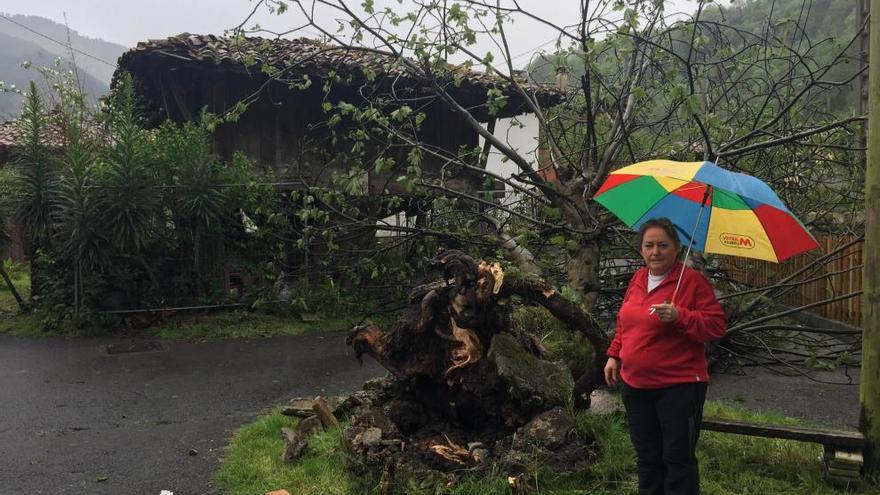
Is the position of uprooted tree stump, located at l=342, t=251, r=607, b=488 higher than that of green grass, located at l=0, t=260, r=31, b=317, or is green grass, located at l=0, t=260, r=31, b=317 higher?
uprooted tree stump, located at l=342, t=251, r=607, b=488

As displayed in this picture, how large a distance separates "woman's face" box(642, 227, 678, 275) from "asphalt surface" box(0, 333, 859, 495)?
303cm

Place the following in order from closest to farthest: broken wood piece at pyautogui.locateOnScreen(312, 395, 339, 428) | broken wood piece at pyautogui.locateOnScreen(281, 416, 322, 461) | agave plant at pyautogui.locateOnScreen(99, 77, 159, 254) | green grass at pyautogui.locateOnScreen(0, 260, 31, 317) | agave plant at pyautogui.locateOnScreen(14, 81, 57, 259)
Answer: broken wood piece at pyautogui.locateOnScreen(281, 416, 322, 461) → broken wood piece at pyautogui.locateOnScreen(312, 395, 339, 428) → agave plant at pyautogui.locateOnScreen(99, 77, 159, 254) → agave plant at pyautogui.locateOnScreen(14, 81, 57, 259) → green grass at pyautogui.locateOnScreen(0, 260, 31, 317)

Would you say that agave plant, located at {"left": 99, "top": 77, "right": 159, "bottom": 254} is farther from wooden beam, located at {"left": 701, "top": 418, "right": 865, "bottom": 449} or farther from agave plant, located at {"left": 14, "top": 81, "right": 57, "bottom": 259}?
wooden beam, located at {"left": 701, "top": 418, "right": 865, "bottom": 449}

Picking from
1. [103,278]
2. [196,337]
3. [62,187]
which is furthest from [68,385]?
[62,187]

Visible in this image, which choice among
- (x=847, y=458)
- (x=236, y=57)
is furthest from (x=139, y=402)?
(x=847, y=458)

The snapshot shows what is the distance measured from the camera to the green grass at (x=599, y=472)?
3.37 meters

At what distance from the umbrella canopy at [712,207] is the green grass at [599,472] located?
1.39 metres

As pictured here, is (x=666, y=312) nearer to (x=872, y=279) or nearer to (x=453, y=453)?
(x=453, y=453)

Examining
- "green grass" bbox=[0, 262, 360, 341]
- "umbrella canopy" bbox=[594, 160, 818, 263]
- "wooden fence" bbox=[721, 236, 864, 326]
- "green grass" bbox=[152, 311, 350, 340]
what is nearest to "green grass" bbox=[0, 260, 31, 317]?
"green grass" bbox=[0, 262, 360, 341]

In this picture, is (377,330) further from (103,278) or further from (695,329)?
(103,278)

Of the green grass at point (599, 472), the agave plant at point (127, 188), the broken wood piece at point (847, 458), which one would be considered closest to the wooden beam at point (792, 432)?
the broken wood piece at point (847, 458)

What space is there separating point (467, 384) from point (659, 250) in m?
1.52

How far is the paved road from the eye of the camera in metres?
4.14

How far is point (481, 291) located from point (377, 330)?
2.90 ft
